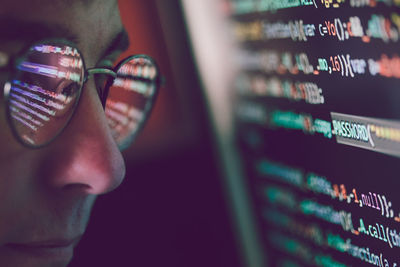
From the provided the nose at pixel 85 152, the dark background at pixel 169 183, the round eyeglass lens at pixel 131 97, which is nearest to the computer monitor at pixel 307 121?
the dark background at pixel 169 183

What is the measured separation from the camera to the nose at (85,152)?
0.66 m

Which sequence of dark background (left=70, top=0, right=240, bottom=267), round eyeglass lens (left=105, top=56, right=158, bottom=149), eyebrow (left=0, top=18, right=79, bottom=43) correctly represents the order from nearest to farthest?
eyebrow (left=0, top=18, right=79, bottom=43), round eyeglass lens (left=105, top=56, right=158, bottom=149), dark background (left=70, top=0, right=240, bottom=267)

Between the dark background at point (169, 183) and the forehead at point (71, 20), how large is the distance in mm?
521

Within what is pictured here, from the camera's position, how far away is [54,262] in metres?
0.72

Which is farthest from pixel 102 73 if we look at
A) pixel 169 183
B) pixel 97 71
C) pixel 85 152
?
pixel 169 183

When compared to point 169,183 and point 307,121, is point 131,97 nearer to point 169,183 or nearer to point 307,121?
point 307,121

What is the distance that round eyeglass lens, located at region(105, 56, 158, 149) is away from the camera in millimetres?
802

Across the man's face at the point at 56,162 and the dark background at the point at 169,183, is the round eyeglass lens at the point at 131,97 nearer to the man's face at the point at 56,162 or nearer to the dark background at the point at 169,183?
the man's face at the point at 56,162

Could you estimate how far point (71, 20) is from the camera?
64 centimetres

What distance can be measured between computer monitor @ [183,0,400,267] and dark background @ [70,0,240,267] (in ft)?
0.28

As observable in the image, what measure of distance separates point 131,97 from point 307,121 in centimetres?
33

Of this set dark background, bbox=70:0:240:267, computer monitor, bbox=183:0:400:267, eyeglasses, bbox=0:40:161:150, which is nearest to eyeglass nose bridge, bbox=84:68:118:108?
eyeglasses, bbox=0:40:161:150

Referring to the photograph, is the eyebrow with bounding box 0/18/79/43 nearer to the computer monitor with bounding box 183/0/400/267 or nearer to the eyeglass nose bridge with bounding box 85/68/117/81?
the eyeglass nose bridge with bounding box 85/68/117/81

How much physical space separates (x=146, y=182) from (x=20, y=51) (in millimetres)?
746
